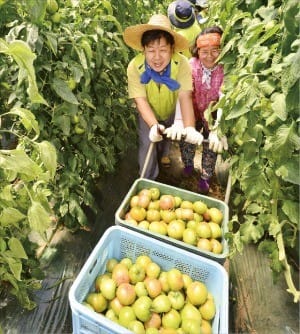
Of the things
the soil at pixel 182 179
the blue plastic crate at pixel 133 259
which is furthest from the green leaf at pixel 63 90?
the soil at pixel 182 179

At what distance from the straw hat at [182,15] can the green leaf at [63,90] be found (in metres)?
2.60

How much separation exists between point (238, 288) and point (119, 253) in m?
0.84

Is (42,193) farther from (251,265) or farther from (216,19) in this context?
(216,19)

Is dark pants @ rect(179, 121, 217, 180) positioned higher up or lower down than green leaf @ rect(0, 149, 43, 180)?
lower down

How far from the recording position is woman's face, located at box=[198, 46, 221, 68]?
2.32 meters

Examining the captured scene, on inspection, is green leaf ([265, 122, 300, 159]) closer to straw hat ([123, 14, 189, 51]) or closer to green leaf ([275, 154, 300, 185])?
green leaf ([275, 154, 300, 185])

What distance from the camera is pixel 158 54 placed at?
2188 millimetres

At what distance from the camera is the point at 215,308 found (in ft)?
4.84

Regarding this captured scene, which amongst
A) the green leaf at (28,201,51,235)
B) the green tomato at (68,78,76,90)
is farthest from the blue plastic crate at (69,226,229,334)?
the green tomato at (68,78,76,90)

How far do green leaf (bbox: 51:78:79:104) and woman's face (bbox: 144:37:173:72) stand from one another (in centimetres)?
77

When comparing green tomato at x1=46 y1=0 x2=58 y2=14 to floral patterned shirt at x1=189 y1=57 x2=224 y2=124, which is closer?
green tomato at x1=46 y1=0 x2=58 y2=14

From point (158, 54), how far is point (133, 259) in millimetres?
1336

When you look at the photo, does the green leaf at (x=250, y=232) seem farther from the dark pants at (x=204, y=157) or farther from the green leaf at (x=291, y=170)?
the dark pants at (x=204, y=157)

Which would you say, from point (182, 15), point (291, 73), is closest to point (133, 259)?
point (291, 73)
